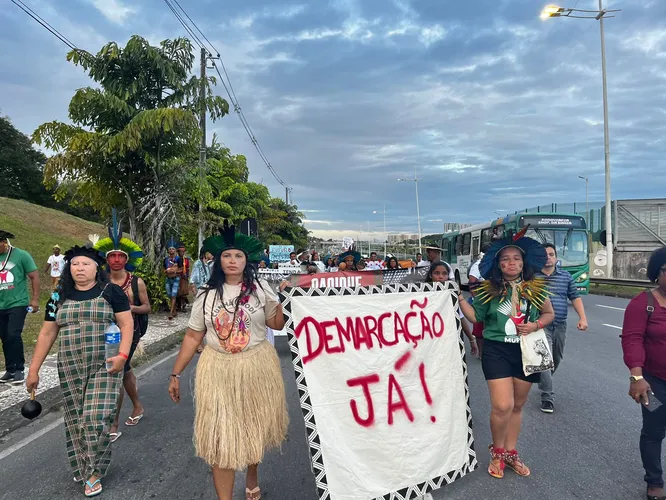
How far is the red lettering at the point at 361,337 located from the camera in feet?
10.1

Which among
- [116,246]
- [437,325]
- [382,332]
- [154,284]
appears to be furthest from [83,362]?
[154,284]

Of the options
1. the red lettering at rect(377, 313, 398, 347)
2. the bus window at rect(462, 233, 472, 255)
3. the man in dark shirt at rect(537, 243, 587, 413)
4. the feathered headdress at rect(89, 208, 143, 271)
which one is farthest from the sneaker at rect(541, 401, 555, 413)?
the bus window at rect(462, 233, 472, 255)

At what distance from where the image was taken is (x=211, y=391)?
2887 millimetres

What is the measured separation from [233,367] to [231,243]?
80cm

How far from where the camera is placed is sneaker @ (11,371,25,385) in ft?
19.4

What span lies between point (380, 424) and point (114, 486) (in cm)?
205

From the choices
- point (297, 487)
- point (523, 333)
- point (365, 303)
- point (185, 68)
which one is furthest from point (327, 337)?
point (185, 68)

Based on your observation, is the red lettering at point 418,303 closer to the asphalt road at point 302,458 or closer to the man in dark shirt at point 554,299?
the asphalt road at point 302,458

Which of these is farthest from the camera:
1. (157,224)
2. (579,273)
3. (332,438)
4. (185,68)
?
(579,273)

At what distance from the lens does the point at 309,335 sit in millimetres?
2969

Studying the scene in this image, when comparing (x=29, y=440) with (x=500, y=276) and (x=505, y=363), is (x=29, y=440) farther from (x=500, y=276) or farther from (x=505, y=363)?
(x=500, y=276)

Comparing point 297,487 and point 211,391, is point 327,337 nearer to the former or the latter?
point 211,391

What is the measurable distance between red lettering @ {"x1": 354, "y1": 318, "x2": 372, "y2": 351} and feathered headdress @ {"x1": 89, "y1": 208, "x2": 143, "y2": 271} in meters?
2.47

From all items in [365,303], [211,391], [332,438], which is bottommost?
[332,438]
